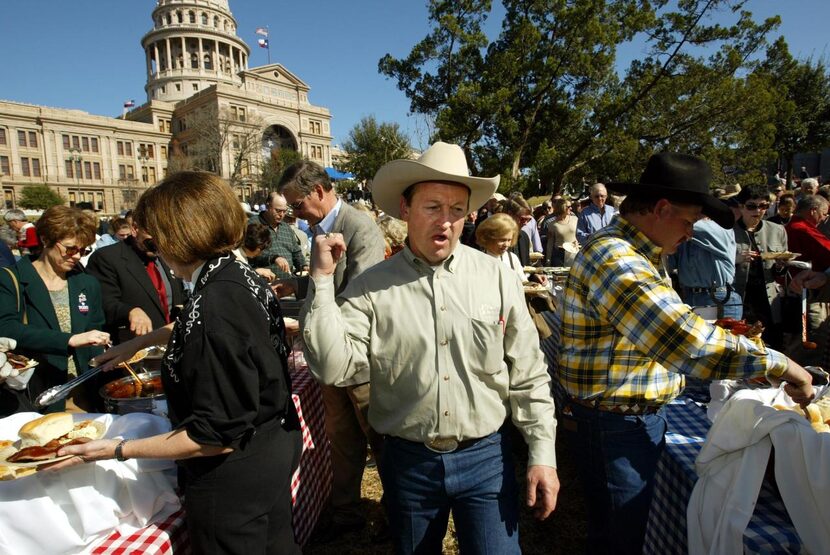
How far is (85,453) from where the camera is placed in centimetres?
149

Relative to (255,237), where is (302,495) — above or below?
below

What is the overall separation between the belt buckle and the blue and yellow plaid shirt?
637 mm

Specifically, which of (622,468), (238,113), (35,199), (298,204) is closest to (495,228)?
(298,204)

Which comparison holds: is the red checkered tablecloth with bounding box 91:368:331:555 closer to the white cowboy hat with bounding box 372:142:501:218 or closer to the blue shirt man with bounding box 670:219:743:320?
the white cowboy hat with bounding box 372:142:501:218

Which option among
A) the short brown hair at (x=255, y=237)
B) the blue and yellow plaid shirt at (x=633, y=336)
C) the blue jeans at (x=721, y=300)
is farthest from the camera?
the short brown hair at (x=255, y=237)

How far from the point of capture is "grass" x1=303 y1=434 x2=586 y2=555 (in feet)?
9.84

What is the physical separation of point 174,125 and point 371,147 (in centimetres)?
5653

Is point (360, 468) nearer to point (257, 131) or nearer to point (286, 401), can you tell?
point (286, 401)

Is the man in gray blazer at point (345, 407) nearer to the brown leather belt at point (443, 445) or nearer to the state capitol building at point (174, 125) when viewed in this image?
the brown leather belt at point (443, 445)

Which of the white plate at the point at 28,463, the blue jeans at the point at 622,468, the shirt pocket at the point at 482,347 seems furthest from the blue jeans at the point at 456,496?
the white plate at the point at 28,463

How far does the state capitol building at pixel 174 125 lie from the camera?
206 feet

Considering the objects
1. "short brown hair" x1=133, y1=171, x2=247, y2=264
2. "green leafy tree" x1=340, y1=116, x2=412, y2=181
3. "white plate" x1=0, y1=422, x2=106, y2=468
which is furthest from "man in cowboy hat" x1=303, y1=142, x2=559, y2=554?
"green leafy tree" x1=340, y1=116, x2=412, y2=181

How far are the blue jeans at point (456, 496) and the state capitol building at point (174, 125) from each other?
56602 millimetres

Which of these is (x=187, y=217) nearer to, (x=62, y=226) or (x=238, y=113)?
(x=62, y=226)
